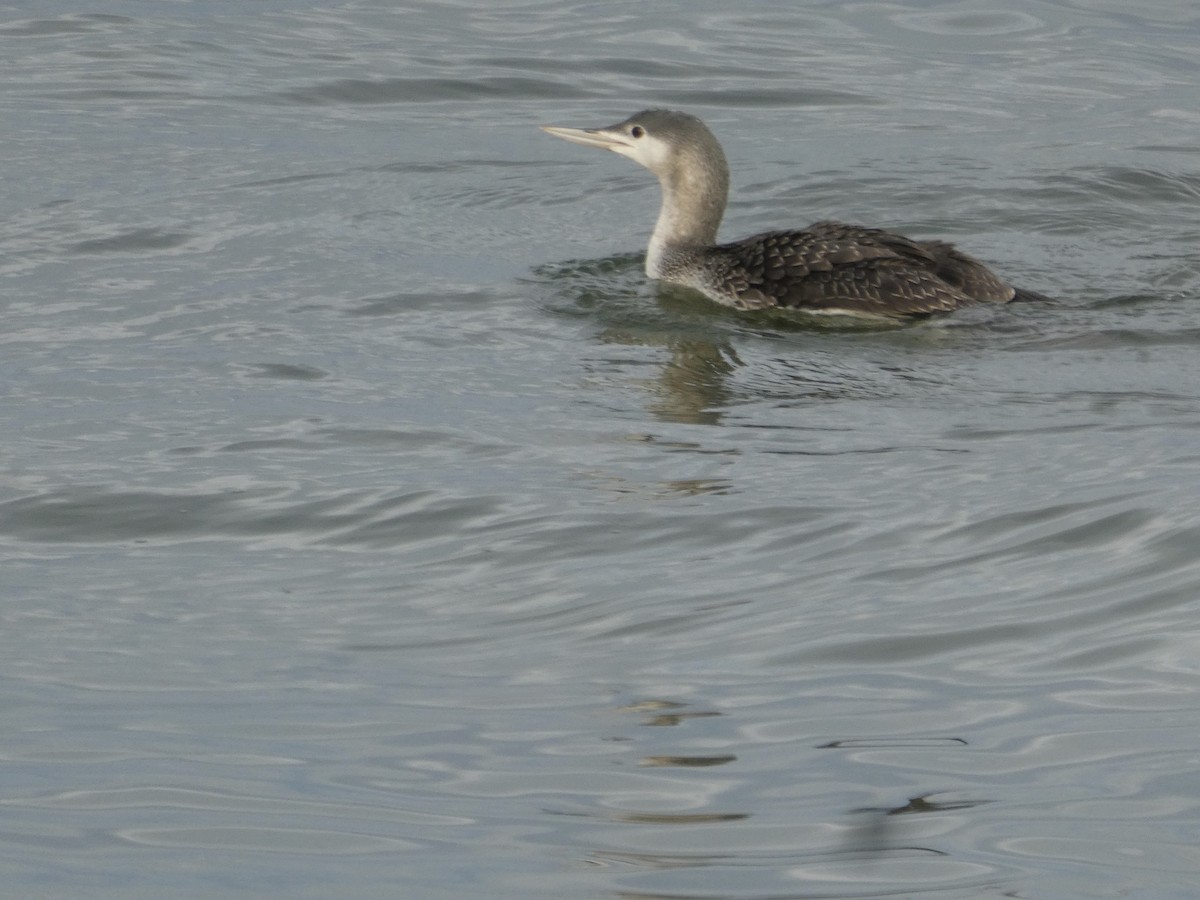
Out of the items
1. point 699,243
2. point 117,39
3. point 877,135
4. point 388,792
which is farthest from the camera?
point 117,39

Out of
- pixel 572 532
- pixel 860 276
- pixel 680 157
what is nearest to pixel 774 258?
pixel 860 276

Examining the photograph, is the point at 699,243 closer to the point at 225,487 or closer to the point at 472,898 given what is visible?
the point at 225,487

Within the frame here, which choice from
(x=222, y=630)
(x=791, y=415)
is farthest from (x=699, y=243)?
(x=222, y=630)

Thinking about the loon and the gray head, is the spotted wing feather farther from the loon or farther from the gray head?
the gray head

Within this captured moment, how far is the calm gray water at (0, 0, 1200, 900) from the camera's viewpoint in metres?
4.49

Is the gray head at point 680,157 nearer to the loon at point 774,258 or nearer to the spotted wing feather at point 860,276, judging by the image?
the loon at point 774,258

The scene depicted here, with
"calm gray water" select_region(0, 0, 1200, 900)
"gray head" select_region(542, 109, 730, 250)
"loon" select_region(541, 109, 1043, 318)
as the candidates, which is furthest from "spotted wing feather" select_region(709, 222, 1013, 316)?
"gray head" select_region(542, 109, 730, 250)

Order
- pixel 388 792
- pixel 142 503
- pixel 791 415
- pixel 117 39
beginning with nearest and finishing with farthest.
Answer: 1. pixel 388 792
2. pixel 142 503
3. pixel 791 415
4. pixel 117 39

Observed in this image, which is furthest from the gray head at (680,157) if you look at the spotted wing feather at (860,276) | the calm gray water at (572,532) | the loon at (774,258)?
the spotted wing feather at (860,276)

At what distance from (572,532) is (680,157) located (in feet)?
15.4

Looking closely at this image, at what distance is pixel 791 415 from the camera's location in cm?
833

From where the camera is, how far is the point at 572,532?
22.5ft

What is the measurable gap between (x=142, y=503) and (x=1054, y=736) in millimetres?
3504

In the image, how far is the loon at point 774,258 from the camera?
388 inches
